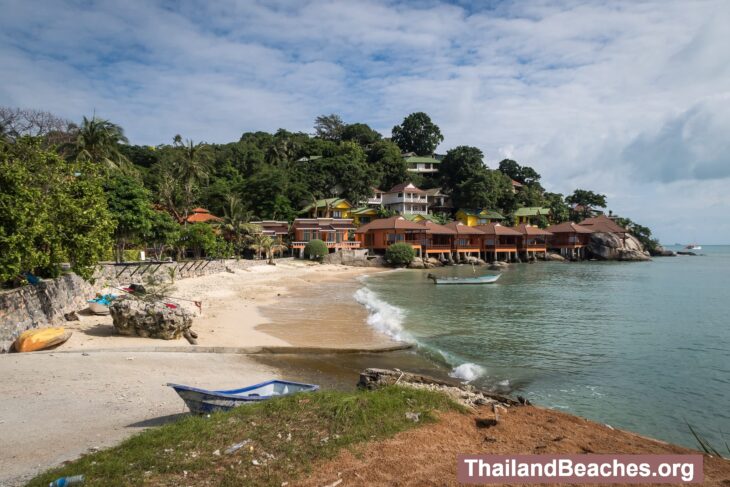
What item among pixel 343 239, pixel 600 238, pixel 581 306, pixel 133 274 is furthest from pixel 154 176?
pixel 600 238

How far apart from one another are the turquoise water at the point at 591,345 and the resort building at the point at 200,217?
27.0 m

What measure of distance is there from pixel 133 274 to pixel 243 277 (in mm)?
12525

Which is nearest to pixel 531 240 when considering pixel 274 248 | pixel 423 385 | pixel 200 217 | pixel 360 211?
pixel 360 211

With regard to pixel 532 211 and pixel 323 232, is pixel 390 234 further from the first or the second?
pixel 532 211

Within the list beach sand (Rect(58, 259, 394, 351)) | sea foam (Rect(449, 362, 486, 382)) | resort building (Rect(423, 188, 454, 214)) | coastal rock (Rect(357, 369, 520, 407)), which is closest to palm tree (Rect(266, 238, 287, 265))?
beach sand (Rect(58, 259, 394, 351))

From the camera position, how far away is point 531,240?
72.2 m

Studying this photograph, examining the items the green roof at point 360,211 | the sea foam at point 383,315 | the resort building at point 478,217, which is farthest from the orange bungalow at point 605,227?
the sea foam at point 383,315

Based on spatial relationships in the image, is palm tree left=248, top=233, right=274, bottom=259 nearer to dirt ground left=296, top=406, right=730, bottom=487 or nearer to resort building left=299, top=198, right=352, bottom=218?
resort building left=299, top=198, right=352, bottom=218

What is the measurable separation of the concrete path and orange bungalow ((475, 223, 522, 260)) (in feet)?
197

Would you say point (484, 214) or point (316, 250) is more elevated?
point (484, 214)

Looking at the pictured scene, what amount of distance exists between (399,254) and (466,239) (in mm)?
17684

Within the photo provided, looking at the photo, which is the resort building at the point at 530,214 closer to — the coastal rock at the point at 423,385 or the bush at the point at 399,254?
the bush at the point at 399,254

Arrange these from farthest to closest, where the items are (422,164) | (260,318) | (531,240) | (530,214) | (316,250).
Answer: (422,164) < (530,214) < (531,240) < (316,250) < (260,318)

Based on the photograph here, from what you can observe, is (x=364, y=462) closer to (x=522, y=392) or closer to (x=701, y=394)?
(x=522, y=392)
